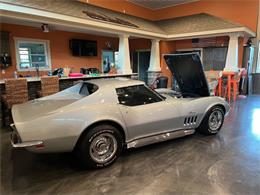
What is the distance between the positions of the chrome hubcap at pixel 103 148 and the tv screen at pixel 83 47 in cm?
711

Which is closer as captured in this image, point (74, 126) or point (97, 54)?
point (74, 126)

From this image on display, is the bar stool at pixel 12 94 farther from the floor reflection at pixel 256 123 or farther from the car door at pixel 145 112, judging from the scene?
the floor reflection at pixel 256 123

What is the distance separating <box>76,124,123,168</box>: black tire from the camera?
267cm

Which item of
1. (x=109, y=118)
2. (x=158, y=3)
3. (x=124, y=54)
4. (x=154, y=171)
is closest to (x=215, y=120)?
(x=154, y=171)

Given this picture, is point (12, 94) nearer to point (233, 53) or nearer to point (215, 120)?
point (215, 120)

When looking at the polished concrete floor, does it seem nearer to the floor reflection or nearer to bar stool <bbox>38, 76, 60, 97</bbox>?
the floor reflection

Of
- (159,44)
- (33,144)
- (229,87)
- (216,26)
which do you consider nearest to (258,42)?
(216,26)

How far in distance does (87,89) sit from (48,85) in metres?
2.74

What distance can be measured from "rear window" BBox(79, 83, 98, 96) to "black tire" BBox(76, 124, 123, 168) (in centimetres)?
69

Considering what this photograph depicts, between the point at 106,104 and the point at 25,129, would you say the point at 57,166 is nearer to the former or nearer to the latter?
the point at 25,129

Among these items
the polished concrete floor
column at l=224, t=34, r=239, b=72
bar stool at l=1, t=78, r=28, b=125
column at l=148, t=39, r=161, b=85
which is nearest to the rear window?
the polished concrete floor

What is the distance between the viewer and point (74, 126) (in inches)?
99.7

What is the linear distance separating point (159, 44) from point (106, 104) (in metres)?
8.41

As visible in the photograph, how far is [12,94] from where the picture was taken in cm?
495
